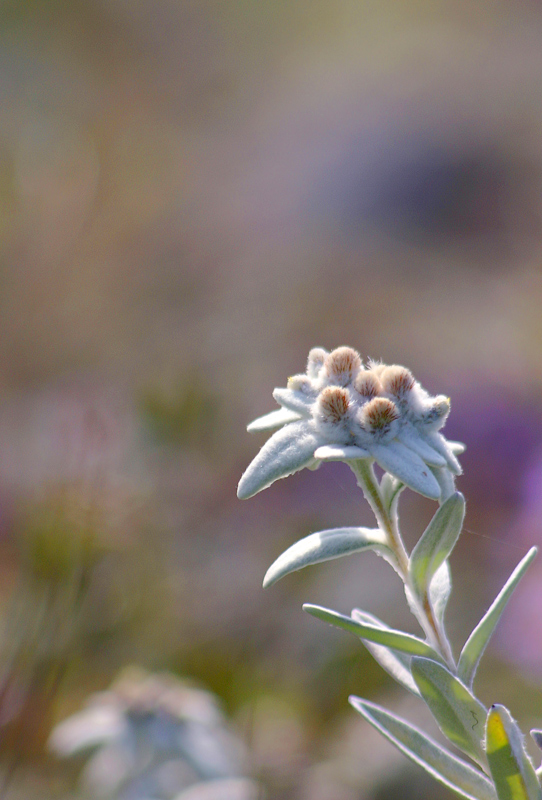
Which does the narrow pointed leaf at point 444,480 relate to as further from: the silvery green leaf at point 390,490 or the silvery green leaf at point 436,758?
the silvery green leaf at point 436,758

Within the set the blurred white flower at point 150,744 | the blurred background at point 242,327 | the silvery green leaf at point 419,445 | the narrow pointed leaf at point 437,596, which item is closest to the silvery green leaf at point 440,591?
the narrow pointed leaf at point 437,596

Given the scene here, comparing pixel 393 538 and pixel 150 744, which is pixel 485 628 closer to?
pixel 393 538

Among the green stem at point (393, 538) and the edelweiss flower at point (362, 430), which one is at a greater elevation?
the edelweiss flower at point (362, 430)

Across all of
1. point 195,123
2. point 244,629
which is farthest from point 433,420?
point 195,123

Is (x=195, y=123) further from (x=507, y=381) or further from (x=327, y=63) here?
(x=507, y=381)

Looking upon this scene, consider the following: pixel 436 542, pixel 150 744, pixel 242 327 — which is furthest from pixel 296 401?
pixel 242 327

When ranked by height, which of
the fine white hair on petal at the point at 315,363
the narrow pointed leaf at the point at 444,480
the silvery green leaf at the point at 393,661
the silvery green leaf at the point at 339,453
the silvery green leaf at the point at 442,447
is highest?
the fine white hair on petal at the point at 315,363
